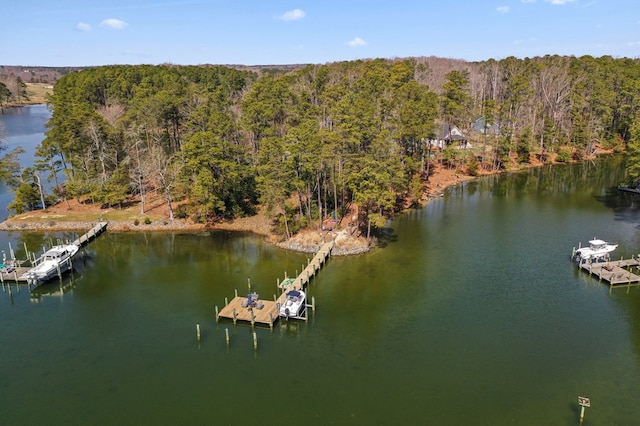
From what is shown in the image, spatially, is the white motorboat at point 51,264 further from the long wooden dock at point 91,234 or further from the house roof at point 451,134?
the house roof at point 451,134

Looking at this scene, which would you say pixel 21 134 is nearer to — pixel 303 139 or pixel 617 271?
pixel 303 139

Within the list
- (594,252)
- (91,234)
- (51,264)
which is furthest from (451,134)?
(51,264)

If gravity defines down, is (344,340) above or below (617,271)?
below

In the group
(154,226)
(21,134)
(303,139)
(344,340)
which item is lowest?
(344,340)

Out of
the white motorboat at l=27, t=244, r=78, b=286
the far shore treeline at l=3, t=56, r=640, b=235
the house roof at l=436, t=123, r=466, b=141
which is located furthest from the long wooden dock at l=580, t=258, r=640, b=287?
the house roof at l=436, t=123, r=466, b=141

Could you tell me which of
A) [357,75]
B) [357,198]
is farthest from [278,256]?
[357,75]

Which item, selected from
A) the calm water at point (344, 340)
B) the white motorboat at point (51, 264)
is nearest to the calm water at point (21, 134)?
the white motorboat at point (51, 264)
